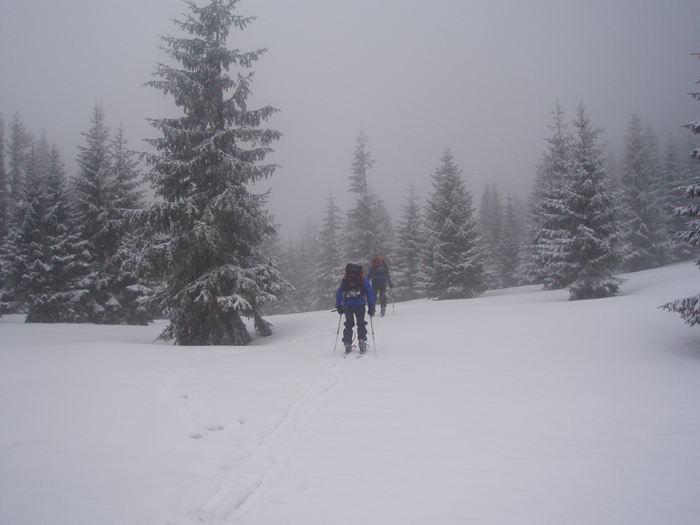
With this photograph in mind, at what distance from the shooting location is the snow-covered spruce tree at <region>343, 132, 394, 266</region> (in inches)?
1152

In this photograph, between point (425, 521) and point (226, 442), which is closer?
point (425, 521)

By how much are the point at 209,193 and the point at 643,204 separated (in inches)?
1460

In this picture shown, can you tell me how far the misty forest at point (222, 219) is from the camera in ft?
38.8

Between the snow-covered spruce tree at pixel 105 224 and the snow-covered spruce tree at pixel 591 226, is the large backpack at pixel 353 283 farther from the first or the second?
the snow-covered spruce tree at pixel 105 224

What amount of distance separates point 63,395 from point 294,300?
38.2 m

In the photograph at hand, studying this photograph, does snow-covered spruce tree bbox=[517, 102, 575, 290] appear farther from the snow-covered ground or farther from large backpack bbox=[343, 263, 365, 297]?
large backpack bbox=[343, 263, 365, 297]

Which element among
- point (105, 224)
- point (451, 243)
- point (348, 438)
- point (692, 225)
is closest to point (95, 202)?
point (105, 224)

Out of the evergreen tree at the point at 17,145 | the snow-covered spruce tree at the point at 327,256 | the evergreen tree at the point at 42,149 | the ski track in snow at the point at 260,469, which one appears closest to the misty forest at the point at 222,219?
the snow-covered spruce tree at the point at 327,256

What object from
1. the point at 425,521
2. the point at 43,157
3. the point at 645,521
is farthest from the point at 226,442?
the point at 43,157

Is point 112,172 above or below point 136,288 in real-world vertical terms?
above

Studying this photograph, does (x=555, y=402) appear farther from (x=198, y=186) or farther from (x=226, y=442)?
(x=198, y=186)

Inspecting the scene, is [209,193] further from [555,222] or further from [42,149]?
[42,149]

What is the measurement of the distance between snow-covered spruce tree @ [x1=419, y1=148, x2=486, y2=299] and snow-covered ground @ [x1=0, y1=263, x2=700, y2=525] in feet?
54.9

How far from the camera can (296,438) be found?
162 inches
